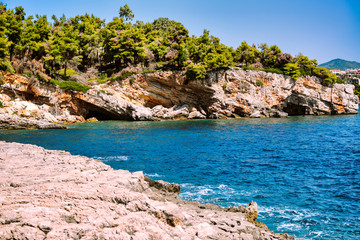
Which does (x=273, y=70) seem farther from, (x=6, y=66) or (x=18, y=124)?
(x=6, y=66)

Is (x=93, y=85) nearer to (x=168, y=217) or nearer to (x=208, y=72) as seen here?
(x=208, y=72)

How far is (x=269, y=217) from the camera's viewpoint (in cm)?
1220

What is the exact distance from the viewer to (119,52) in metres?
64.8

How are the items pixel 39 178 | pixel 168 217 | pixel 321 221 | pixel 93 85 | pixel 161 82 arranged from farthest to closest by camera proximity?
pixel 161 82 < pixel 93 85 < pixel 321 221 < pixel 39 178 < pixel 168 217

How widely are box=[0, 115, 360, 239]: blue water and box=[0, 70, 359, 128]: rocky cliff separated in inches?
781

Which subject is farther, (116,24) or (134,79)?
(116,24)

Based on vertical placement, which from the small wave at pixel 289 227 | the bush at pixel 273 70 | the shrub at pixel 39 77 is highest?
the bush at pixel 273 70

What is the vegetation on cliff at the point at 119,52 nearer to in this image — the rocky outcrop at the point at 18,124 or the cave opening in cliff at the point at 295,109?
the cave opening in cliff at the point at 295,109

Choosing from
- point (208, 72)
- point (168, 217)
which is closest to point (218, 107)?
point (208, 72)

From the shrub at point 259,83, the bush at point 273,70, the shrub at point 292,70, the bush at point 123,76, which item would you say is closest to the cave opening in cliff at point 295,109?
the shrub at point 292,70

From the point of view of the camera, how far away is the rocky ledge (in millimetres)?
6516

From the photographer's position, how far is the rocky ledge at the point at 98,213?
652 centimetres

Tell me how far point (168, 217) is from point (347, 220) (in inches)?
352

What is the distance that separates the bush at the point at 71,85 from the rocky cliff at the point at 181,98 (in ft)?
2.74
